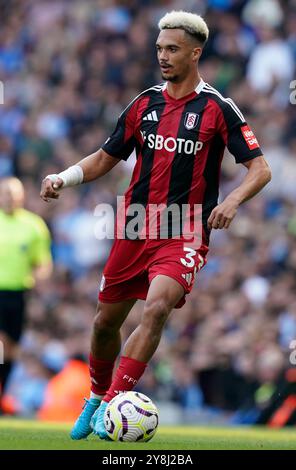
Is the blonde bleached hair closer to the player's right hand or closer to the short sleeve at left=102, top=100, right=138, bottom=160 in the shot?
the short sleeve at left=102, top=100, right=138, bottom=160

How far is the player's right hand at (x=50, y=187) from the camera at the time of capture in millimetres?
8031

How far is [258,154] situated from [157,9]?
442 inches

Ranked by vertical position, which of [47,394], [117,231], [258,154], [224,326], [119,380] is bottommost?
[47,394]

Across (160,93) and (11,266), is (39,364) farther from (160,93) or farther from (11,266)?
(160,93)

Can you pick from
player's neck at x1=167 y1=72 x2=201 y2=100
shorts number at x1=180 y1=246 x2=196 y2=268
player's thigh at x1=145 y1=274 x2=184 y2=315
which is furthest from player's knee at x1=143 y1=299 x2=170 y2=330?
player's neck at x1=167 y1=72 x2=201 y2=100

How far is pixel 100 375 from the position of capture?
27.6 feet

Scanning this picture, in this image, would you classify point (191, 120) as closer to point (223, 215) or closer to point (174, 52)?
point (174, 52)

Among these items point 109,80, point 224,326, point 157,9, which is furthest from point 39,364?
point 157,9

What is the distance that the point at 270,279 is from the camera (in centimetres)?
1472

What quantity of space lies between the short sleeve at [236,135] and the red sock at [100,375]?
1.60 m

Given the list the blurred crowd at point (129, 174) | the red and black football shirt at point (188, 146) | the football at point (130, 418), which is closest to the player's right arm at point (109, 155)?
the red and black football shirt at point (188, 146)

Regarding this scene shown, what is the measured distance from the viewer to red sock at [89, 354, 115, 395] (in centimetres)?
841

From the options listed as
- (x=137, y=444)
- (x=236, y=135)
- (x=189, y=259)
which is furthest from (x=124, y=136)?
(x=137, y=444)

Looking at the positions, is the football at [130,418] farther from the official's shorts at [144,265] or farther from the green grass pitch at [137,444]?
the official's shorts at [144,265]
